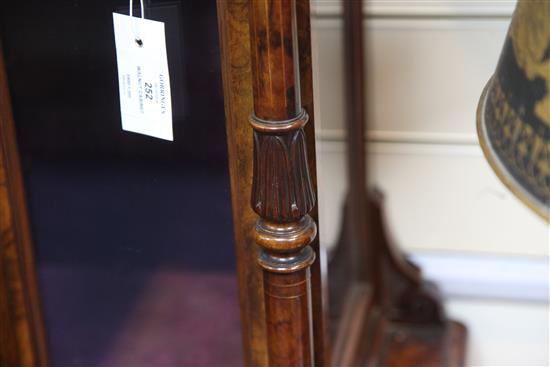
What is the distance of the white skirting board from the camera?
1.09m

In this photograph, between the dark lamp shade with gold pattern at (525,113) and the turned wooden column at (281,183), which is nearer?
the dark lamp shade with gold pattern at (525,113)

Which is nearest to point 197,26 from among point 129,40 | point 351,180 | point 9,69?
point 129,40

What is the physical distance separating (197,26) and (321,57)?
0.73 ft

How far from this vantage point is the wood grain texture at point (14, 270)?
0.71 m

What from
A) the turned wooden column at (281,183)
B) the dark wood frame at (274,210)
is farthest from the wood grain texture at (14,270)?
the turned wooden column at (281,183)

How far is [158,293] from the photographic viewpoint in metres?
0.74

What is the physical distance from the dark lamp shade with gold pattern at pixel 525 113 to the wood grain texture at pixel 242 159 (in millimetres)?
210

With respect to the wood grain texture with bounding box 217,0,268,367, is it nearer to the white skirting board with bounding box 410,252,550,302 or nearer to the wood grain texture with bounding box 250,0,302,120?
the wood grain texture with bounding box 250,0,302,120

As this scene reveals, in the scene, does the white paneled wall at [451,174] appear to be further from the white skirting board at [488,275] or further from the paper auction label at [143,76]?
the paper auction label at [143,76]

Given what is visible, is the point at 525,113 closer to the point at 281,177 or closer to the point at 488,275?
the point at 281,177

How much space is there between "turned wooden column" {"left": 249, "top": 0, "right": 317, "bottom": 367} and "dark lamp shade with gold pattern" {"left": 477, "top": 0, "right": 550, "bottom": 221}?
0.15 m

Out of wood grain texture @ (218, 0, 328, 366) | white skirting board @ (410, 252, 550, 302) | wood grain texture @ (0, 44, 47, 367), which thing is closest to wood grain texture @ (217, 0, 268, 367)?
wood grain texture @ (218, 0, 328, 366)

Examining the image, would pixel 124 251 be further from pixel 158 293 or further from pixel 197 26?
pixel 197 26

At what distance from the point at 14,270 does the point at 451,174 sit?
574 mm
